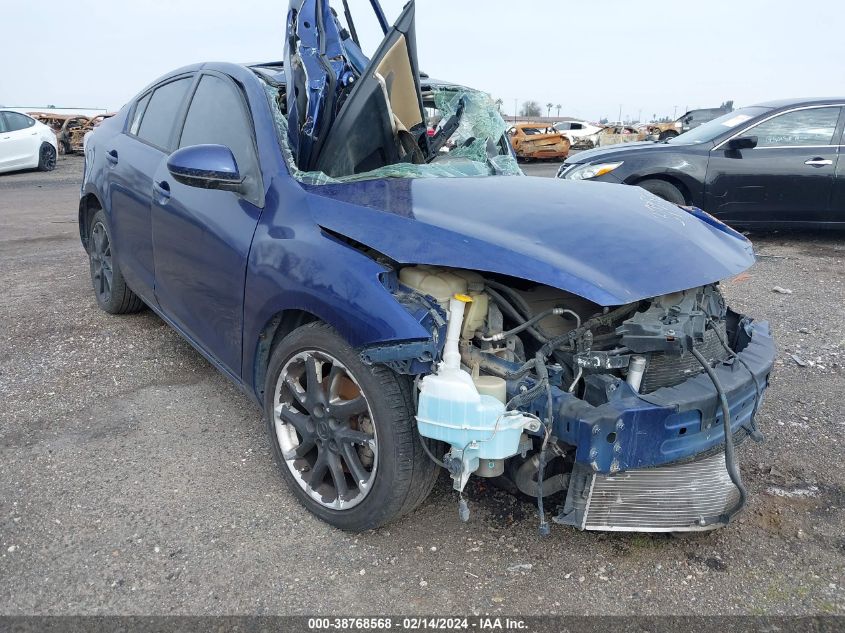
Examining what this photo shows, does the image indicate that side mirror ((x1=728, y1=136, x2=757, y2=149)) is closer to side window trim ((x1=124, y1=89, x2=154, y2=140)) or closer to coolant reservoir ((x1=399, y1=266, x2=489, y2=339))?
side window trim ((x1=124, y1=89, x2=154, y2=140))

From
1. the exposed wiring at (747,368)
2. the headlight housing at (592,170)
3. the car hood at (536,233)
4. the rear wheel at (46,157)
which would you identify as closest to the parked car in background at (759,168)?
Answer: the headlight housing at (592,170)

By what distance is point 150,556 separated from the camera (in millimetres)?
2303

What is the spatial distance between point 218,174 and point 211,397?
4.57 ft

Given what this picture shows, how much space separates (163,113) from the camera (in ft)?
12.2

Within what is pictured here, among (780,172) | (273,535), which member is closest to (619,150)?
(780,172)

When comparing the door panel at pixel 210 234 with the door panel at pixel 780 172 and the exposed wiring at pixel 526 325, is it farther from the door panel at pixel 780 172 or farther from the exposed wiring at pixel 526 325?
the door panel at pixel 780 172

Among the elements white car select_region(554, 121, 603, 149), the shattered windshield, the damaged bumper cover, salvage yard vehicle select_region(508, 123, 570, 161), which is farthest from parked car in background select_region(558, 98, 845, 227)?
white car select_region(554, 121, 603, 149)

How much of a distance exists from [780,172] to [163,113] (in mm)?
6217

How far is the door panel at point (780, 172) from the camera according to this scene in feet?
23.1

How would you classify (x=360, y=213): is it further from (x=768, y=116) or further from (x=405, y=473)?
(x=768, y=116)

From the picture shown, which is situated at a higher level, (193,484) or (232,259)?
(232,259)

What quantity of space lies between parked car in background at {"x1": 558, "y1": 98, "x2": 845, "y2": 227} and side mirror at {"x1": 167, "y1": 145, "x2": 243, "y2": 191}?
5.19m

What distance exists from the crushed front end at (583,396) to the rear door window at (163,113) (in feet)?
6.59

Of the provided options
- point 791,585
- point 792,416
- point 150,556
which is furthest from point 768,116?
point 150,556
